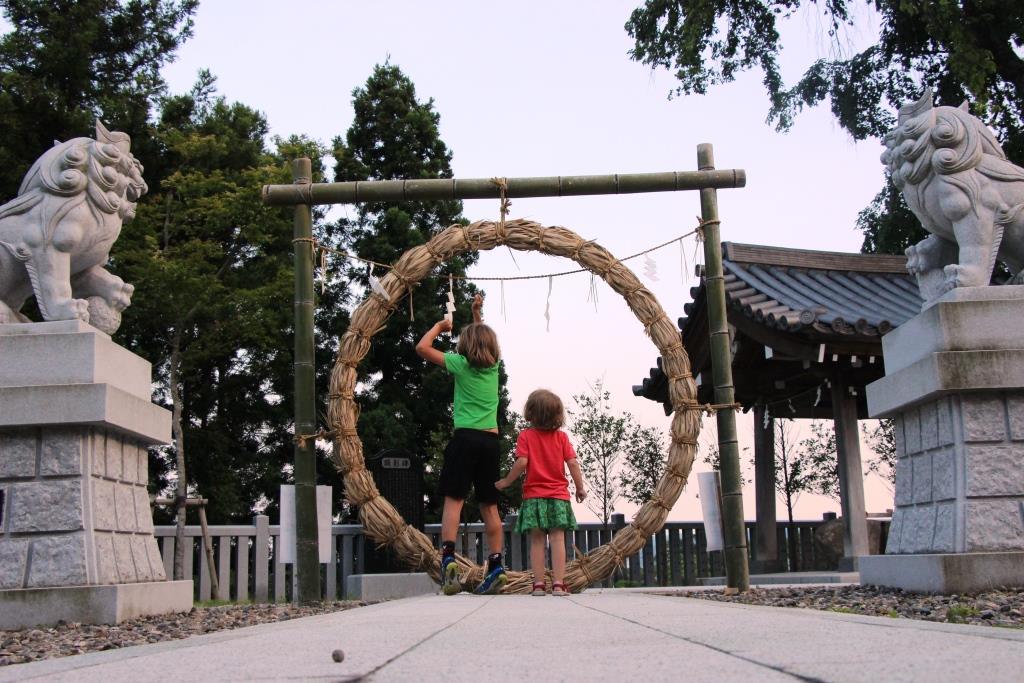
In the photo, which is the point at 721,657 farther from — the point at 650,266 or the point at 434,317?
the point at 434,317

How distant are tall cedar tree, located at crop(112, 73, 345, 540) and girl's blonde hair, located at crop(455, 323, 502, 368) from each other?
1220 centimetres

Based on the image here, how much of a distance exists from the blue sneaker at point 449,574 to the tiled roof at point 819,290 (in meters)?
3.95

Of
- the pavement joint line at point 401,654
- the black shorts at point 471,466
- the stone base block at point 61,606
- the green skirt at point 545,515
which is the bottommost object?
the stone base block at point 61,606

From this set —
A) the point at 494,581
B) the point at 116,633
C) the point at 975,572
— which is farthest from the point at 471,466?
the point at 975,572

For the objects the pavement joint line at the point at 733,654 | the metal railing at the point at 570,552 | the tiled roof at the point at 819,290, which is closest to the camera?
the pavement joint line at the point at 733,654

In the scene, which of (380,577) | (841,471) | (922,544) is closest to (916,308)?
(841,471)

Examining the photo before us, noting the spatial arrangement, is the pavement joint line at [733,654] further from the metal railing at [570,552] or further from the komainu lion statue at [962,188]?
the metal railing at [570,552]

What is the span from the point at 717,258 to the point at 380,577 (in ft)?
15.1

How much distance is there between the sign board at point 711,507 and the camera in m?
8.21

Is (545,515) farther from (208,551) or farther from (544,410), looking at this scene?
(208,551)

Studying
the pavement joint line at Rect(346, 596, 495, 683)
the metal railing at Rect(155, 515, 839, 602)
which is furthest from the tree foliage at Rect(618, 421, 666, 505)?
the pavement joint line at Rect(346, 596, 495, 683)

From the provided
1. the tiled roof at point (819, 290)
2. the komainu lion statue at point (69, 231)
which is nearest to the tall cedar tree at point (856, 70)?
the tiled roof at point (819, 290)

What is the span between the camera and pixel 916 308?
392 inches

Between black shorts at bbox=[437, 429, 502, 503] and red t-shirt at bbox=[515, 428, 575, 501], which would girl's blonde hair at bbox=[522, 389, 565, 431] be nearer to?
red t-shirt at bbox=[515, 428, 575, 501]
